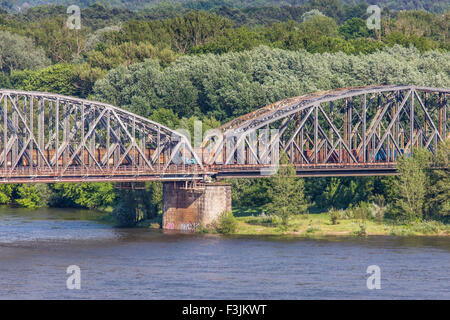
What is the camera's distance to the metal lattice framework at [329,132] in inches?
5335

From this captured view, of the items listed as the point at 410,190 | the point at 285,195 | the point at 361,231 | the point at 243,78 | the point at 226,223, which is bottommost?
the point at 361,231

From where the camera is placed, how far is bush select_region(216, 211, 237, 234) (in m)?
126

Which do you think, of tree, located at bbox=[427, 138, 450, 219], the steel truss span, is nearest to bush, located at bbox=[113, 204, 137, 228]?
the steel truss span

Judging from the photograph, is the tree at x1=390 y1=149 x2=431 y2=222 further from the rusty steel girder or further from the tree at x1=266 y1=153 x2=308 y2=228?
the tree at x1=266 y1=153 x2=308 y2=228

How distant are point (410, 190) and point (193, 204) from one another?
74.5ft

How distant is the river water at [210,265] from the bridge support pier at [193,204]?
9.60ft

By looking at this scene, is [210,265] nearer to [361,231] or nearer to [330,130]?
[361,231]

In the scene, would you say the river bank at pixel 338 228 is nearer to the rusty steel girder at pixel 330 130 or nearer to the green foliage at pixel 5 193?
the rusty steel girder at pixel 330 130

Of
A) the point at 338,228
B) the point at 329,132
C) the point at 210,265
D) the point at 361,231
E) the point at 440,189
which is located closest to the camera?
the point at 210,265

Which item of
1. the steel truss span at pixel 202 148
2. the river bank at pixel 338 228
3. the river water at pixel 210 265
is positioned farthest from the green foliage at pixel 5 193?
the river bank at pixel 338 228

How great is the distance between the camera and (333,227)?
416 ft

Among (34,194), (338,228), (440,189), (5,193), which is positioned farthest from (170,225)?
(5,193)
